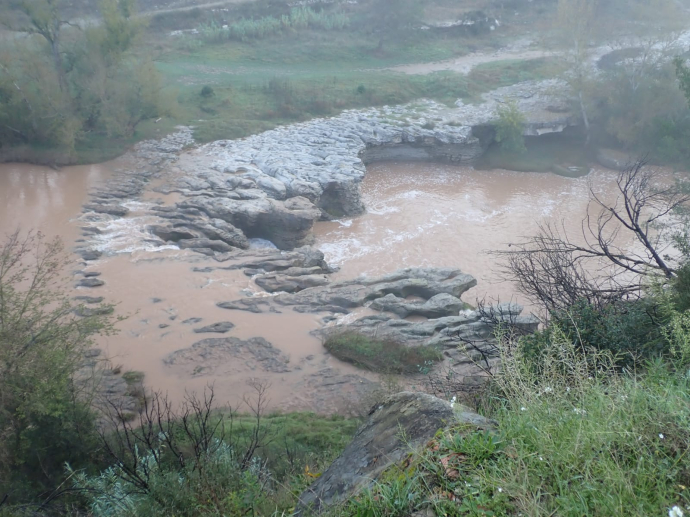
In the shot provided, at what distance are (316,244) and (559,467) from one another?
16.6m

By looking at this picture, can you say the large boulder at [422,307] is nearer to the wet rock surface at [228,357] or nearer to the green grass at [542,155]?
the wet rock surface at [228,357]

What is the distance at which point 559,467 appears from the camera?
2.94 metres

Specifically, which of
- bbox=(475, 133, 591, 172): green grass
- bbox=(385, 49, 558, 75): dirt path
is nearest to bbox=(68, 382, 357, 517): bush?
bbox=(475, 133, 591, 172): green grass

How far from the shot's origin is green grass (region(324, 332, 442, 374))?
35.5ft

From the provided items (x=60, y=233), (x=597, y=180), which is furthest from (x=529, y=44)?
(x=60, y=233)

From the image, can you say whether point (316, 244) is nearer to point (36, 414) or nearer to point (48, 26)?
point (36, 414)

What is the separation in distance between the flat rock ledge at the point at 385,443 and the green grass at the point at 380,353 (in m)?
6.70

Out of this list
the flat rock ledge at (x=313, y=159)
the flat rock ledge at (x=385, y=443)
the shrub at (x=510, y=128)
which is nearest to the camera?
the flat rock ledge at (x=385, y=443)

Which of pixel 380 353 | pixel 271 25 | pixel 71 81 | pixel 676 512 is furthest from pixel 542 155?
pixel 676 512

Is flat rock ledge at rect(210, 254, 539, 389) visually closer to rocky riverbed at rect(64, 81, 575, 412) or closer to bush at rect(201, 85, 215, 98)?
rocky riverbed at rect(64, 81, 575, 412)

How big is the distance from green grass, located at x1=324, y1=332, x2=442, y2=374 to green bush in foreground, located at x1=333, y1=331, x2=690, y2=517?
740cm

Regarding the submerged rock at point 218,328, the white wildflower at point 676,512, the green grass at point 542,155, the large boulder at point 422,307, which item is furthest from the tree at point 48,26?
the white wildflower at point 676,512

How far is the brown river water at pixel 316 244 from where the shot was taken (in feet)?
35.4

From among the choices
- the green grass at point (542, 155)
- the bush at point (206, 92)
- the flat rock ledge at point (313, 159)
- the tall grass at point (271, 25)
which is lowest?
the green grass at point (542, 155)
